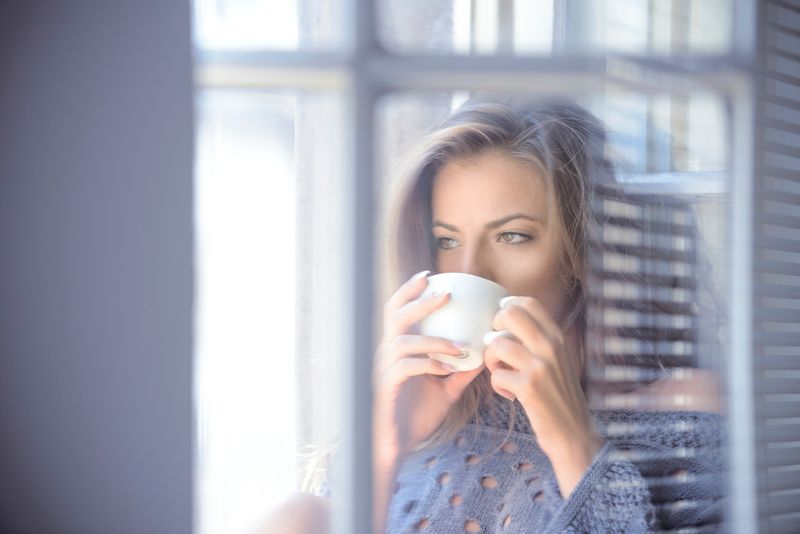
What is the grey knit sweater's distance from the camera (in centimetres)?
88

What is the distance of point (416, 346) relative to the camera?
88 centimetres

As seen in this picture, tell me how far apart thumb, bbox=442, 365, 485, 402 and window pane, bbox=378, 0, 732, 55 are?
1.38ft

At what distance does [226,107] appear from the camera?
2.79 ft

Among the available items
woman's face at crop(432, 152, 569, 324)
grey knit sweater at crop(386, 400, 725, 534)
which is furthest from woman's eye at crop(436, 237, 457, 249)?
grey knit sweater at crop(386, 400, 725, 534)

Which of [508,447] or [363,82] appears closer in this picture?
[363,82]

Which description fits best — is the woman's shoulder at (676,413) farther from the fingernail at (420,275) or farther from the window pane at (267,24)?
the window pane at (267,24)

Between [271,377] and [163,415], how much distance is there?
0.72 ft

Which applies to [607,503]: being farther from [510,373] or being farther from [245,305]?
[245,305]

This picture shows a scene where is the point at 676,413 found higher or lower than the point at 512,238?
lower

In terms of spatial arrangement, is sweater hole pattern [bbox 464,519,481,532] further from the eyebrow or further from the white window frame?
the eyebrow

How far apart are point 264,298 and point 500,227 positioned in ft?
1.07

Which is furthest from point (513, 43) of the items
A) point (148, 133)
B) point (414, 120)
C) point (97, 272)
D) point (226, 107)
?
point (97, 272)

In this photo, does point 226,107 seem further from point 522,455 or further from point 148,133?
point 522,455

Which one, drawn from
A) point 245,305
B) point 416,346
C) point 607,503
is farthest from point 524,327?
point 245,305
